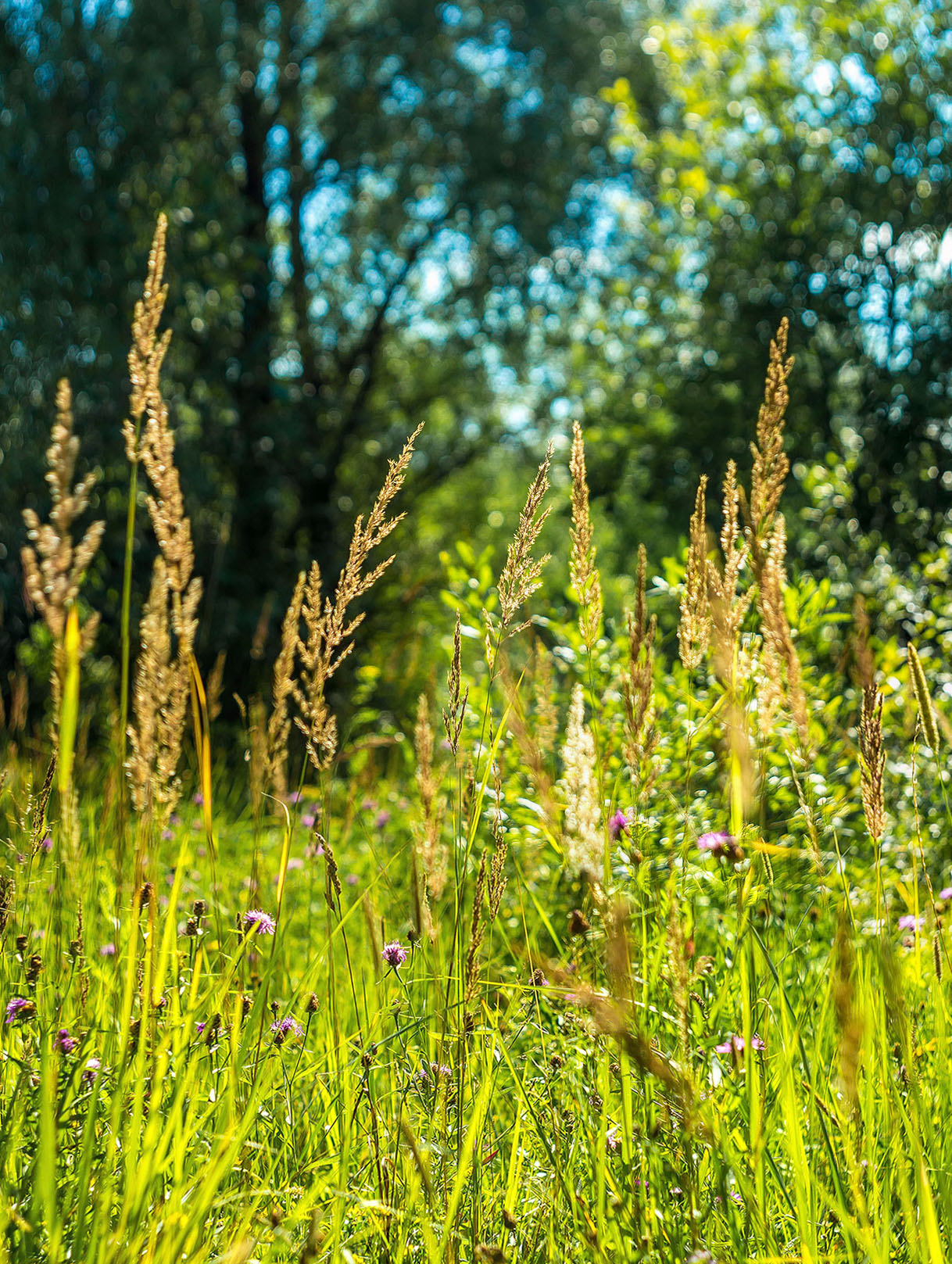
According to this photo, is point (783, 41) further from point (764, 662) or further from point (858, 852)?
point (764, 662)

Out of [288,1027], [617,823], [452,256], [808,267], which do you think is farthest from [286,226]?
[288,1027]

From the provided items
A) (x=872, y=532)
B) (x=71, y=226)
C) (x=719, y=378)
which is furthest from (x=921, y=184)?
(x=71, y=226)

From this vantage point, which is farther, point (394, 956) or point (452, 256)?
A: point (452, 256)

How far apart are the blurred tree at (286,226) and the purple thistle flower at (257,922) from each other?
5.79 metres

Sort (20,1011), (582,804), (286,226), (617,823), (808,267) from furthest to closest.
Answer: (286,226) < (808,267) < (617,823) < (20,1011) < (582,804)

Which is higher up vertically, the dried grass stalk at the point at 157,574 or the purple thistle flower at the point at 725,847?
the dried grass stalk at the point at 157,574

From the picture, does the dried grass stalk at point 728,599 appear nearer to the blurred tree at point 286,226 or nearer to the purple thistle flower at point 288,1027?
the purple thistle flower at point 288,1027

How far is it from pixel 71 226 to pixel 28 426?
157 cm

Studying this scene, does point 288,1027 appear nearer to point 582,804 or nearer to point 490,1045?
point 490,1045

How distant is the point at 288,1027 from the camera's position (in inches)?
63.0

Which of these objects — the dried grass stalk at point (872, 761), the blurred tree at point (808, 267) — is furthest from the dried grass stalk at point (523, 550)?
the blurred tree at point (808, 267)

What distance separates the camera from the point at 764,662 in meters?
1.33

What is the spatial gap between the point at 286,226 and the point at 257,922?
10796 mm

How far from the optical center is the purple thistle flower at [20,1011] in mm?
1500
